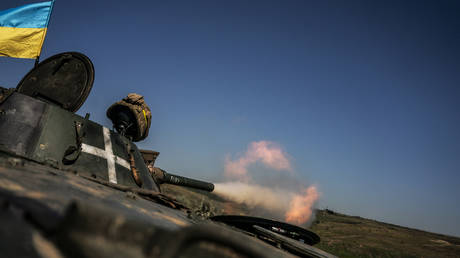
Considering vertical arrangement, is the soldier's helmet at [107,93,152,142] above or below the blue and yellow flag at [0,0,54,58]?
below

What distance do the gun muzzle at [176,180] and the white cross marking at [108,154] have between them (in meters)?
1.99

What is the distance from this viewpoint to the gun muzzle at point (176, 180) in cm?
668

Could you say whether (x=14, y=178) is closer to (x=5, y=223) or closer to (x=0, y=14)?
(x=5, y=223)

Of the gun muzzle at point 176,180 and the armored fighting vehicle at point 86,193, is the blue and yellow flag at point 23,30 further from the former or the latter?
the gun muzzle at point 176,180

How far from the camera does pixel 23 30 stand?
686 cm

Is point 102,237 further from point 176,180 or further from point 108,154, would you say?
point 176,180

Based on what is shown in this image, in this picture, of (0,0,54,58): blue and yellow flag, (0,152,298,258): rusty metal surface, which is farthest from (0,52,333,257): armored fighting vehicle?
(0,0,54,58): blue and yellow flag

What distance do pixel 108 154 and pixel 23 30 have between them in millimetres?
4366

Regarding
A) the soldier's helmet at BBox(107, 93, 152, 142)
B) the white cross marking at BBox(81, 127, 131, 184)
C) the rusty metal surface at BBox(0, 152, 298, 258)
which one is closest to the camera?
the rusty metal surface at BBox(0, 152, 298, 258)

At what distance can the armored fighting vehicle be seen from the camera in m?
0.94

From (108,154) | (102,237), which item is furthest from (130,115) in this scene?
(102,237)

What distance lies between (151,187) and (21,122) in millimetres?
1925

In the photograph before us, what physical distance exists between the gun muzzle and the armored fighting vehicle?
0.08 ft

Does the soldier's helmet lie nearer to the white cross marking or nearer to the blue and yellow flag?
the white cross marking
